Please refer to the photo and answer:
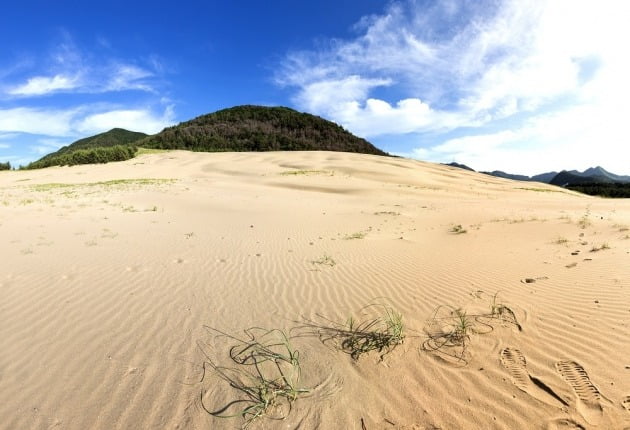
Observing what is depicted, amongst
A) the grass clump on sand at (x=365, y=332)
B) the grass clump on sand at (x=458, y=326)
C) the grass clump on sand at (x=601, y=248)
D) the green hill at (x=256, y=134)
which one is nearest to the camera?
the grass clump on sand at (x=458, y=326)

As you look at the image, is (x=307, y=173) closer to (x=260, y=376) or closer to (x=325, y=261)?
(x=325, y=261)

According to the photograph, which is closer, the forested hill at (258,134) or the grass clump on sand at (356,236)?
the grass clump on sand at (356,236)

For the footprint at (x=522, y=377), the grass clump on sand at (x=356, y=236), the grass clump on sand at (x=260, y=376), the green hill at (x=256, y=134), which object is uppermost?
the green hill at (x=256, y=134)

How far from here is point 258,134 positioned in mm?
91625

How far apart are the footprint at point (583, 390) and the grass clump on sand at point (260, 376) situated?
2404mm

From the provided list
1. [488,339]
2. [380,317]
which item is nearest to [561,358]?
[488,339]

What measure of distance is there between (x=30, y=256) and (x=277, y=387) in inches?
278

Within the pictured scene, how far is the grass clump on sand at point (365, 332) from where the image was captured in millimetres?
3924

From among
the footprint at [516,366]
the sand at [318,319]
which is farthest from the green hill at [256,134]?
the footprint at [516,366]

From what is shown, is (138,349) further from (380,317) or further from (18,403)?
(380,317)

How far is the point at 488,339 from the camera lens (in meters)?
3.93

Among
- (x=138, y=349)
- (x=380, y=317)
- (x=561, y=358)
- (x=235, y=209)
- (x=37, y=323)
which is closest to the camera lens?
(x=561, y=358)

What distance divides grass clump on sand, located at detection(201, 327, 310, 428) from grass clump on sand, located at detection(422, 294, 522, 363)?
1.62 meters

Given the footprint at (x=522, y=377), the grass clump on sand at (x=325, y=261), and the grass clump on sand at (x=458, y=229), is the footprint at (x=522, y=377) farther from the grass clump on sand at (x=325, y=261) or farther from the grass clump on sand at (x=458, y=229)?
the grass clump on sand at (x=458, y=229)
